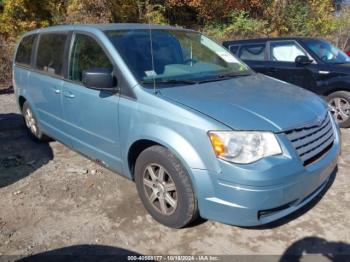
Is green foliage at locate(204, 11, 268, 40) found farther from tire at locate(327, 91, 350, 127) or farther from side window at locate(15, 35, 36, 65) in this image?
side window at locate(15, 35, 36, 65)

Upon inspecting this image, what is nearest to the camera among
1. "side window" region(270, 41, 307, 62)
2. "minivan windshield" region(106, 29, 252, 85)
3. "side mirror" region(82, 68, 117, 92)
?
"side mirror" region(82, 68, 117, 92)

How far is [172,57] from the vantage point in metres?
3.86

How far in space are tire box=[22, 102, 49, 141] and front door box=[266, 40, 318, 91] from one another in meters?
4.17

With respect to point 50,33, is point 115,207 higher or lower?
lower

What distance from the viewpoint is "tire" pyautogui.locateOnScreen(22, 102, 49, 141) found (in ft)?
18.2

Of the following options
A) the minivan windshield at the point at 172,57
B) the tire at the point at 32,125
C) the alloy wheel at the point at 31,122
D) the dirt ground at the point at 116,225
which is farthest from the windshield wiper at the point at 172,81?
the alloy wheel at the point at 31,122

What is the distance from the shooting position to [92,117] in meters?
3.89

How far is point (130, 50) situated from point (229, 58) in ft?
4.17

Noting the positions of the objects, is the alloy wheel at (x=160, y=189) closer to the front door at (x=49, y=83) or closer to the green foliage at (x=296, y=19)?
the front door at (x=49, y=83)

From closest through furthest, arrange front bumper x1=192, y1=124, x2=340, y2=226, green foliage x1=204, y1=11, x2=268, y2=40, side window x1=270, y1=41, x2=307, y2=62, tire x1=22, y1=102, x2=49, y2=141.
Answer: front bumper x1=192, y1=124, x2=340, y2=226
tire x1=22, y1=102, x2=49, y2=141
side window x1=270, y1=41, x2=307, y2=62
green foliage x1=204, y1=11, x2=268, y2=40

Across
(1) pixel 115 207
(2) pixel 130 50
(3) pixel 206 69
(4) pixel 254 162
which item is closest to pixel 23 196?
(1) pixel 115 207

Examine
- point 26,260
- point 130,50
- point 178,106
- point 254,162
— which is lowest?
point 26,260

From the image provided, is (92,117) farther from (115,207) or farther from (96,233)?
(96,233)

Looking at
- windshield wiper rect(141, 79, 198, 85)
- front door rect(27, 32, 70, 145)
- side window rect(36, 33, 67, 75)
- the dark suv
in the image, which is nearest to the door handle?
front door rect(27, 32, 70, 145)
